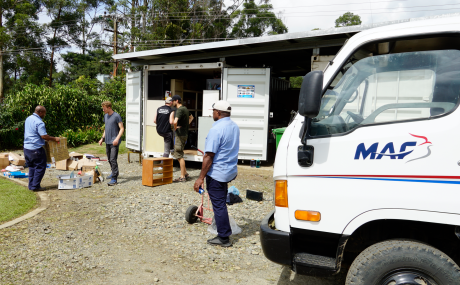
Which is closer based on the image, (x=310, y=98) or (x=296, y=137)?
(x=310, y=98)

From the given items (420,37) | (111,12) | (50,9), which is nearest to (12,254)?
(420,37)

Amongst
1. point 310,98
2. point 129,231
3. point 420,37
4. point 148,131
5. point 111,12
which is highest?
point 111,12

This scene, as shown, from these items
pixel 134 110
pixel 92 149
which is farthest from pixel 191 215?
pixel 92 149

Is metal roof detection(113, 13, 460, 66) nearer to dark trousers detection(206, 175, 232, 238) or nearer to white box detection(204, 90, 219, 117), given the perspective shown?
white box detection(204, 90, 219, 117)

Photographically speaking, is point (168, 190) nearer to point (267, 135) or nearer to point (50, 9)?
point (267, 135)

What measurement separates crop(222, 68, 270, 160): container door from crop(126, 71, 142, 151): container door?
2.92 metres

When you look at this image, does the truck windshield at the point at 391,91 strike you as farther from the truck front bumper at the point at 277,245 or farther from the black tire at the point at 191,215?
the black tire at the point at 191,215

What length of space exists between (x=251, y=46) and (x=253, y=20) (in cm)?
2343

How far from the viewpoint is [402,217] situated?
8.23 ft

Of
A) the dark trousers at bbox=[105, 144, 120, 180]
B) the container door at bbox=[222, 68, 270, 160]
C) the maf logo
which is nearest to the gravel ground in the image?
the dark trousers at bbox=[105, 144, 120, 180]

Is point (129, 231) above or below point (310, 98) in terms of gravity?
below

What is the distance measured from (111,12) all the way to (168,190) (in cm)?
2892

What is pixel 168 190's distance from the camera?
7711mm

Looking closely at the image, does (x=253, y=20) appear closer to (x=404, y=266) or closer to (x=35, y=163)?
(x=35, y=163)
